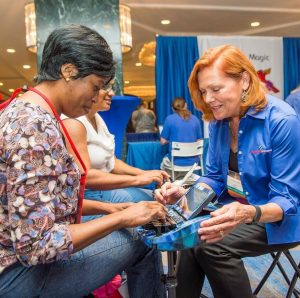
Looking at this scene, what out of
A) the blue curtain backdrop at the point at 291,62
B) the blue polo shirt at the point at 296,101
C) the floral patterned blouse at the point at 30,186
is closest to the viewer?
the floral patterned blouse at the point at 30,186

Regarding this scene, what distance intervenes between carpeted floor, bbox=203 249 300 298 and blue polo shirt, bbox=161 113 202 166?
2.12 metres

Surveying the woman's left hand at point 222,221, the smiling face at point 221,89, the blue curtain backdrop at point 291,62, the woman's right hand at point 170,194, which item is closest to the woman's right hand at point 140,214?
the woman's left hand at point 222,221

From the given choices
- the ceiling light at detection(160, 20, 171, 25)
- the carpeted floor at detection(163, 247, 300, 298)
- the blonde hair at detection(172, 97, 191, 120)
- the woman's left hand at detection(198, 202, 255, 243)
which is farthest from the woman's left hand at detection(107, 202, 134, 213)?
the ceiling light at detection(160, 20, 171, 25)

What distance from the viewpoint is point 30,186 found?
29.8 inches

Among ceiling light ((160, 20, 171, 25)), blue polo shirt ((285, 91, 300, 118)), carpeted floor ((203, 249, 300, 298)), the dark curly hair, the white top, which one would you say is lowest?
carpeted floor ((203, 249, 300, 298))

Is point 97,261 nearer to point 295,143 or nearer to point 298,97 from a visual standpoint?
point 295,143

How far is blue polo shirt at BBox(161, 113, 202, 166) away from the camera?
4.39 meters

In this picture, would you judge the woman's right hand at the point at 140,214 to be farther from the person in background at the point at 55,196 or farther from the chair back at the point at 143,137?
the chair back at the point at 143,137

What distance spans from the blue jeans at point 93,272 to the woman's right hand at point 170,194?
192mm

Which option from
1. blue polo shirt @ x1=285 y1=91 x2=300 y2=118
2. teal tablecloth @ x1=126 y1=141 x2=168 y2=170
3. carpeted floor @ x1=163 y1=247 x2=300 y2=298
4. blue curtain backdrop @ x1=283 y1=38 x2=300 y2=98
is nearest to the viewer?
carpeted floor @ x1=163 y1=247 x2=300 y2=298

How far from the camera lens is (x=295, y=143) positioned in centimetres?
118

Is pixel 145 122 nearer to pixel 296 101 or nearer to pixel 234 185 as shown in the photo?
pixel 296 101

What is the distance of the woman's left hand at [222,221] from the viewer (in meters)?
0.90

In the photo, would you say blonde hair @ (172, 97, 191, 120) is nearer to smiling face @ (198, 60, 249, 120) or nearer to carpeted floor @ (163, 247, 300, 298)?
carpeted floor @ (163, 247, 300, 298)
